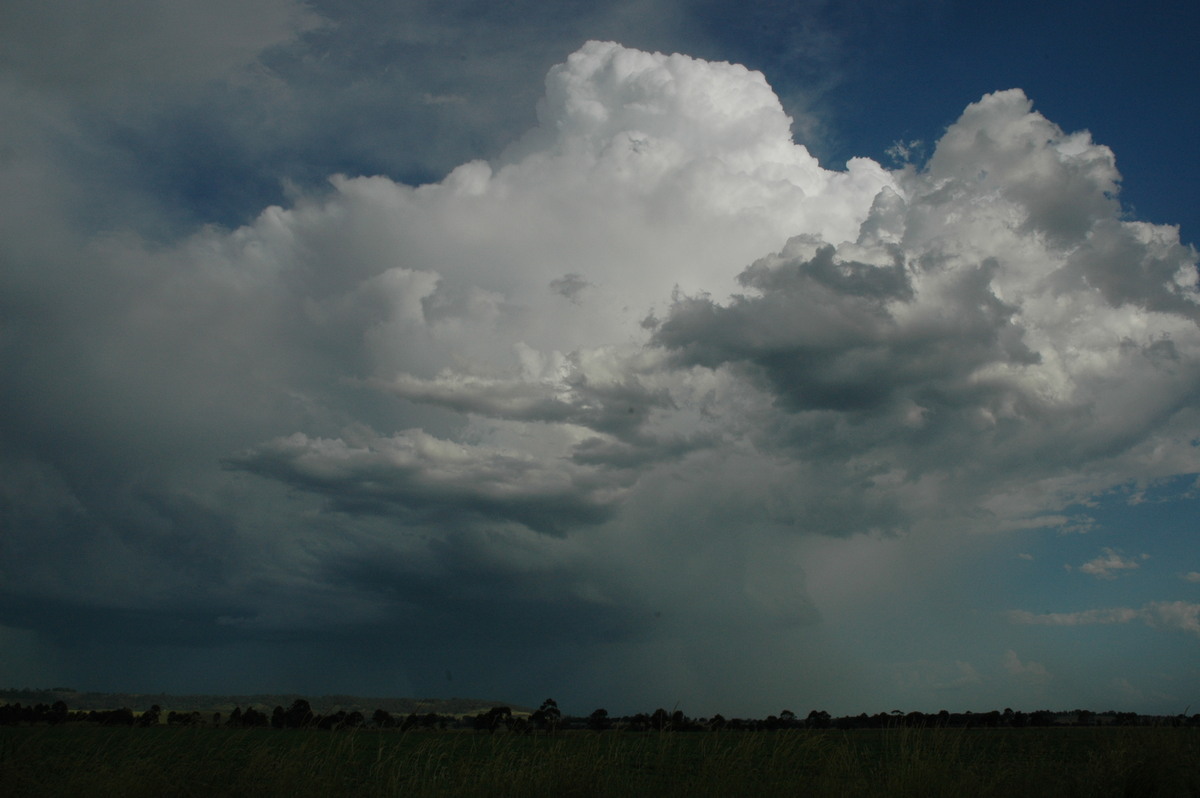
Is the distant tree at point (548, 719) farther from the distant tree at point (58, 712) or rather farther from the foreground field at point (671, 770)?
the distant tree at point (58, 712)

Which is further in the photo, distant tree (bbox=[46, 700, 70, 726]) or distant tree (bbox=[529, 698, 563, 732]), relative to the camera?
distant tree (bbox=[46, 700, 70, 726])

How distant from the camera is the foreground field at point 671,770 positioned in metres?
19.2

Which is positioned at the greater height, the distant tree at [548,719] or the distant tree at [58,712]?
the distant tree at [548,719]

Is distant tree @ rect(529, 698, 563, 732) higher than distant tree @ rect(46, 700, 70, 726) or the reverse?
higher

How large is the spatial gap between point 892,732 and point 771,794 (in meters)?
5.40

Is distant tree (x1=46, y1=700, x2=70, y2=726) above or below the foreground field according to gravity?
below

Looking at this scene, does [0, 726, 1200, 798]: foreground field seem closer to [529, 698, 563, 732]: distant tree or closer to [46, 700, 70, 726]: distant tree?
[529, 698, 563, 732]: distant tree

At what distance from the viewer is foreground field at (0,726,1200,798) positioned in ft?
Result: 62.8

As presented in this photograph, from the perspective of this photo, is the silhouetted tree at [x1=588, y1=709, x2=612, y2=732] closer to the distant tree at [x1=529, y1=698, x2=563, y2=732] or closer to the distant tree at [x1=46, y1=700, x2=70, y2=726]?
the distant tree at [x1=529, y1=698, x2=563, y2=732]

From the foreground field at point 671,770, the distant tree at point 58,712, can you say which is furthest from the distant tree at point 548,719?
the distant tree at point 58,712

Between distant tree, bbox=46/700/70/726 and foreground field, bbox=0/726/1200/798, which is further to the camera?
distant tree, bbox=46/700/70/726

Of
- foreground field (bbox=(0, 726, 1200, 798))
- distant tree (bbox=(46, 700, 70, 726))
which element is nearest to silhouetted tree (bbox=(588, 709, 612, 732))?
foreground field (bbox=(0, 726, 1200, 798))

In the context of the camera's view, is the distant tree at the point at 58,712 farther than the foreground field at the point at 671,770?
Yes

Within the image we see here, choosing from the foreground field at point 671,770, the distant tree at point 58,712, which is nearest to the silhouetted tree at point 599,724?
the foreground field at point 671,770
